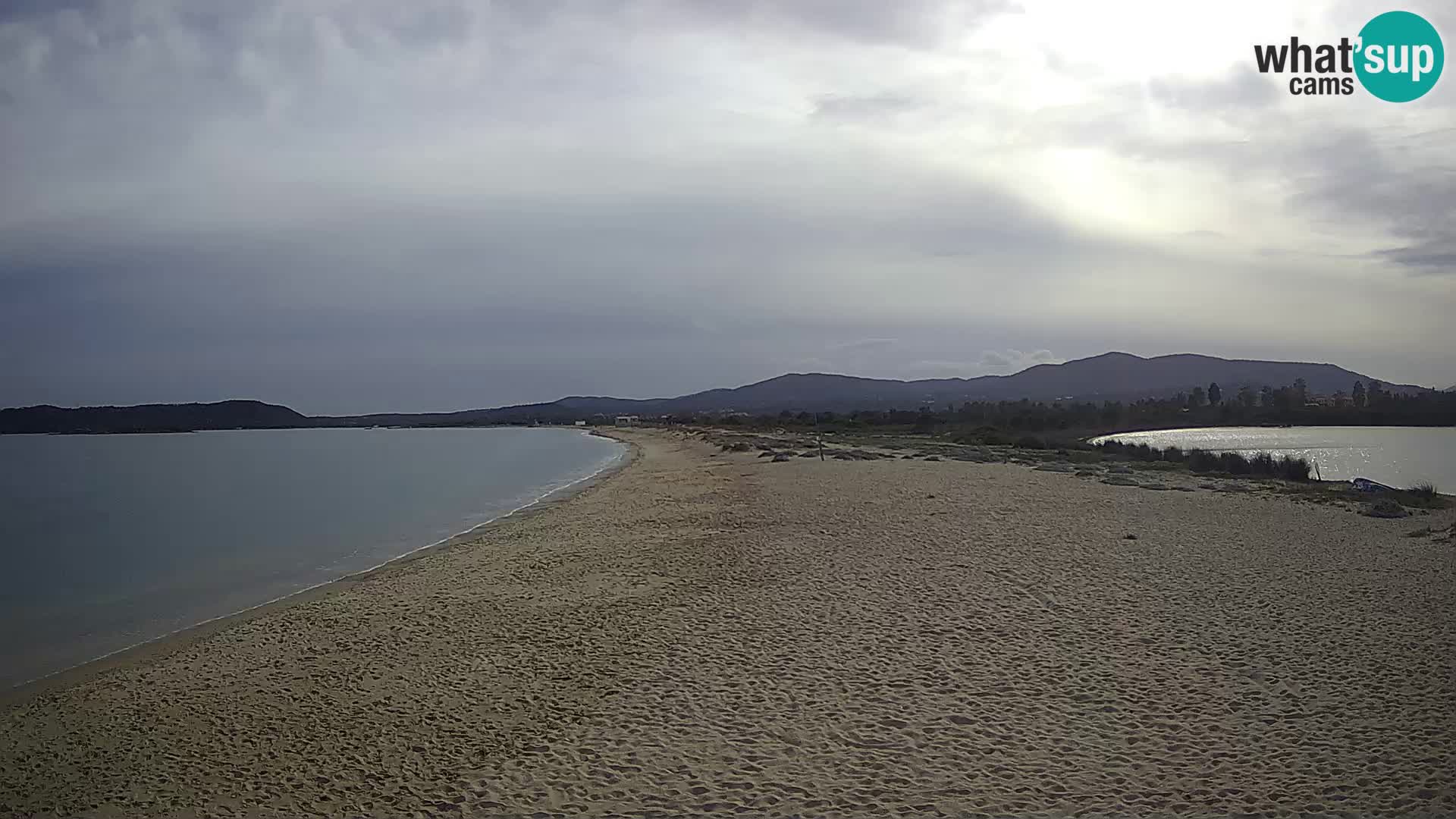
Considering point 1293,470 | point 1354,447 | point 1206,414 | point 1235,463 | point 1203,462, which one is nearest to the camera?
point 1293,470

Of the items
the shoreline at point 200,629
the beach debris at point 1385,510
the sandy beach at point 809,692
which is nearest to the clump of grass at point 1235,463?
the beach debris at point 1385,510

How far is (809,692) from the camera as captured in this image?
6758 millimetres

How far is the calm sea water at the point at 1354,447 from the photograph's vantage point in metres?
31.0

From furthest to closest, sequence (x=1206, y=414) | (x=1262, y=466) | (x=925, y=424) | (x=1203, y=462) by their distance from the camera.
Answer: (x=1206, y=414) < (x=925, y=424) < (x=1203, y=462) < (x=1262, y=466)

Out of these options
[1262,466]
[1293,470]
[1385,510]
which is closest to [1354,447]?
[1262,466]

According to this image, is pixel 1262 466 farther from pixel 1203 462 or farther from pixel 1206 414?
pixel 1206 414

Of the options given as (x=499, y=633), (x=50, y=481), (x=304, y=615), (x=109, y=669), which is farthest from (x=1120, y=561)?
(x=50, y=481)

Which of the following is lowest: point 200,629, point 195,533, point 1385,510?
point 195,533

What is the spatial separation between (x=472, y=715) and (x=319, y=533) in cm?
1473

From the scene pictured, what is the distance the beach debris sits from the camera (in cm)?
1642

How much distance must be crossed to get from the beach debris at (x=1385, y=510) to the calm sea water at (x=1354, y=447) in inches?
425

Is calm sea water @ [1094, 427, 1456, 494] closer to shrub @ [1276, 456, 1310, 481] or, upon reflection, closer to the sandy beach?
shrub @ [1276, 456, 1310, 481]

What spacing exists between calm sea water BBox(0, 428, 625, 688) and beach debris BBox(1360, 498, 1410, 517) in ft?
58.4

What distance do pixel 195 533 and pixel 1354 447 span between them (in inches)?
2085
